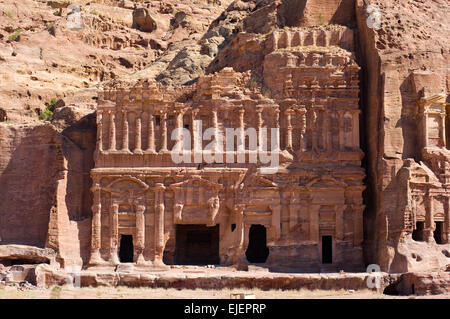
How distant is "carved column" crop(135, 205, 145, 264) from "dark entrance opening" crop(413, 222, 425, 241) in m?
14.0

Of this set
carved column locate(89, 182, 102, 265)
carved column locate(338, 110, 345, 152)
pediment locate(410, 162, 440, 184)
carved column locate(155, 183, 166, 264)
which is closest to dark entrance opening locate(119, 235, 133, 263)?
carved column locate(89, 182, 102, 265)

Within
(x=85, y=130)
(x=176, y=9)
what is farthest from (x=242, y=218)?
(x=176, y=9)

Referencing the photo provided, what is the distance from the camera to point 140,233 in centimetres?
4653

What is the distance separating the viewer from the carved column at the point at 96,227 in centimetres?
4625

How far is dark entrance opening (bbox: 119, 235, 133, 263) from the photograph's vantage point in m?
48.8

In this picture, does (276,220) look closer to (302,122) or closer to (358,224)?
(358,224)

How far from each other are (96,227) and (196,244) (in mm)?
6647

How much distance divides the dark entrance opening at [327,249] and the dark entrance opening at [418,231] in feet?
14.8

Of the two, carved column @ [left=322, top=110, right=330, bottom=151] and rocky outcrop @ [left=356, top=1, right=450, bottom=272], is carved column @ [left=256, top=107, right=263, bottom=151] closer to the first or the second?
carved column @ [left=322, top=110, right=330, bottom=151]

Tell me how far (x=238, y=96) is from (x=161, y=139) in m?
4.75

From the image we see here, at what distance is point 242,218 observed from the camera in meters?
46.3

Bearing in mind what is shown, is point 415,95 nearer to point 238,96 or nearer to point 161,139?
point 238,96

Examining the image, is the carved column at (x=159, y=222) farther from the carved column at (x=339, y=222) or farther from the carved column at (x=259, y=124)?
the carved column at (x=339, y=222)

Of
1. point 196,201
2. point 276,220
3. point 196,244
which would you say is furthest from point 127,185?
point 276,220
